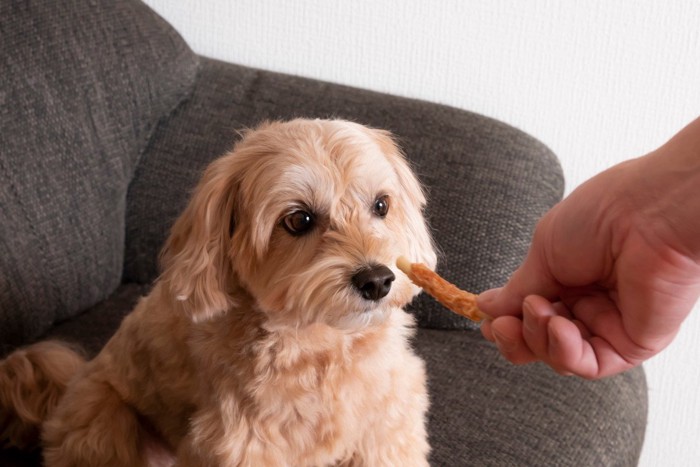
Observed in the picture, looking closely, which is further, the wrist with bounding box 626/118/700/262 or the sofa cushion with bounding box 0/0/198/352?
the sofa cushion with bounding box 0/0/198/352

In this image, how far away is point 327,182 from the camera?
1213 mm

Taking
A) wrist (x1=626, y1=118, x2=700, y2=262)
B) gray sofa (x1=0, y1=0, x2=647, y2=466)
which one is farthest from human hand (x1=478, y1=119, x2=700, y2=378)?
gray sofa (x1=0, y1=0, x2=647, y2=466)

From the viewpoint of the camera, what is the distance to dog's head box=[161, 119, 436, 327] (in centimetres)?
114

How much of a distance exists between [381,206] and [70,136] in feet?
2.85

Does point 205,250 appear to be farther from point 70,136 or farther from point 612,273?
point 70,136

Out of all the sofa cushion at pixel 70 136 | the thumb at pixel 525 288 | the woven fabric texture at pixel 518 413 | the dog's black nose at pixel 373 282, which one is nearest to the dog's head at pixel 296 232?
the dog's black nose at pixel 373 282

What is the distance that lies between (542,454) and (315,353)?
0.45 metres

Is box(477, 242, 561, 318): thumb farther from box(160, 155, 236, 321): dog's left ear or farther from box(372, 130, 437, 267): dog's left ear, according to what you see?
box(160, 155, 236, 321): dog's left ear

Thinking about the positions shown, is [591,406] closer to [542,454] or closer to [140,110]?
[542,454]

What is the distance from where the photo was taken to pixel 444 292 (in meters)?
1.11

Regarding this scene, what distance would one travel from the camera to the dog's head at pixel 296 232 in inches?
45.1

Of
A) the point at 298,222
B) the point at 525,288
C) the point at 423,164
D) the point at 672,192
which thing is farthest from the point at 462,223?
the point at 672,192

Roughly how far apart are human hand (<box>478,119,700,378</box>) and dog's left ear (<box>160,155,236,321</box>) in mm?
418

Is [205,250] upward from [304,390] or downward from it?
upward
